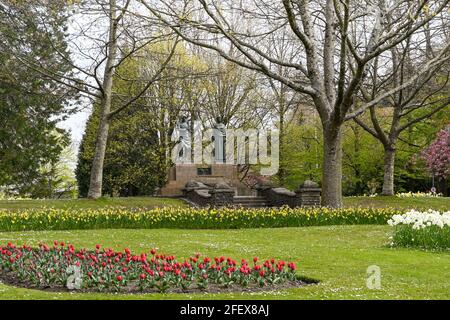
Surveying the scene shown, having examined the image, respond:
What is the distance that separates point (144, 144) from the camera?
30328 mm

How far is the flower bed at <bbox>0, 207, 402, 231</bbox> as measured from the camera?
14.9 metres

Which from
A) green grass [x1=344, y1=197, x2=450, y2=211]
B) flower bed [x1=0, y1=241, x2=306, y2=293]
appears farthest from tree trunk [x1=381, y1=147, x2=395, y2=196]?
flower bed [x1=0, y1=241, x2=306, y2=293]

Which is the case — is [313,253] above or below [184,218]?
below

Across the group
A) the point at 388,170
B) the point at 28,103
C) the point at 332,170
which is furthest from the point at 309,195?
the point at 28,103

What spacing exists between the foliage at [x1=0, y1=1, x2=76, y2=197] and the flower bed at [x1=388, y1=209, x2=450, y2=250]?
18.2 meters

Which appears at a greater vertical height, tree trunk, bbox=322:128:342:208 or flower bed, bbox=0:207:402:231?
tree trunk, bbox=322:128:342:208

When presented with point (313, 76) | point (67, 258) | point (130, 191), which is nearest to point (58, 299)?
point (67, 258)

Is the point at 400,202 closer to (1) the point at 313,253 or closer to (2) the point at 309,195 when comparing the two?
(2) the point at 309,195

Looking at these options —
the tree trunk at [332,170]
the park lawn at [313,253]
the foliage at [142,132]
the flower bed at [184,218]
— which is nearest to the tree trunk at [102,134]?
the flower bed at [184,218]

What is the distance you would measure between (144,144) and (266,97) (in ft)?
24.1

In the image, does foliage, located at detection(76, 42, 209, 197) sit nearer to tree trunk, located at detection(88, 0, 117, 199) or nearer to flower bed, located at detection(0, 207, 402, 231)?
tree trunk, located at detection(88, 0, 117, 199)

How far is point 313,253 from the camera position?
10578 millimetres

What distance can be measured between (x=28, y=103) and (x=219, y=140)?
9.86 m
